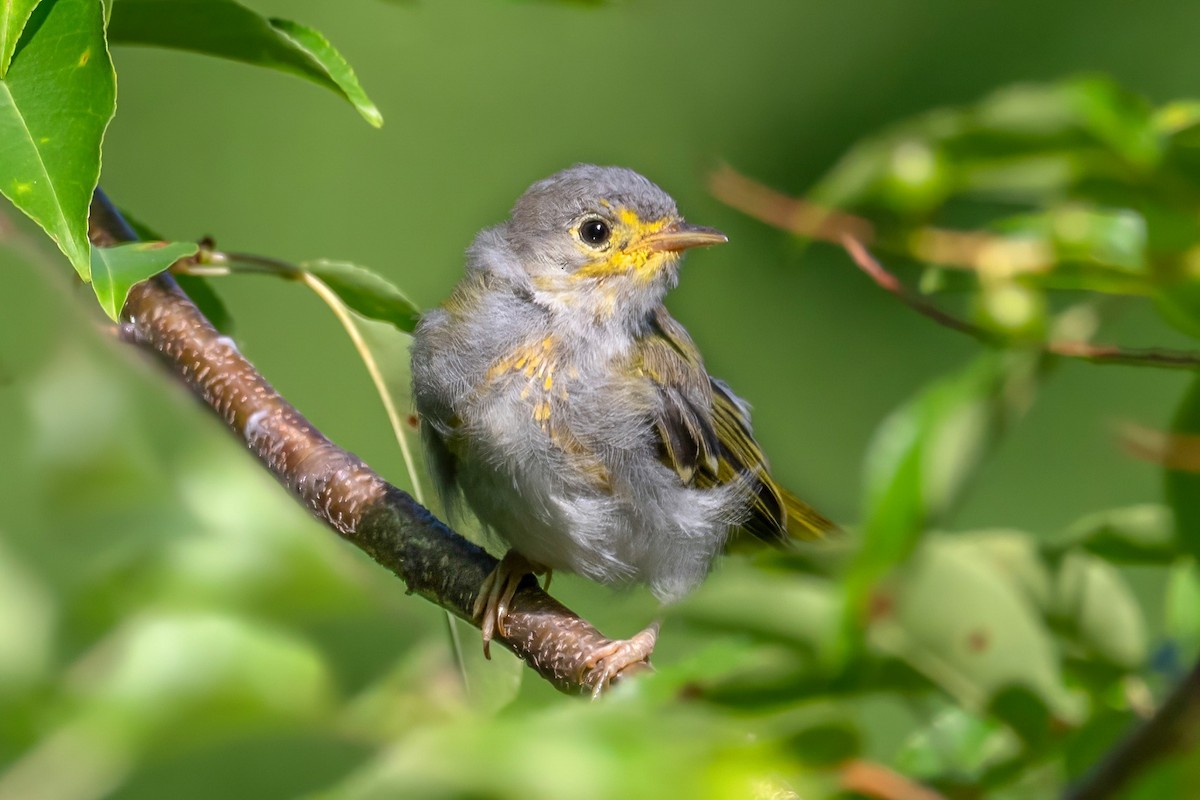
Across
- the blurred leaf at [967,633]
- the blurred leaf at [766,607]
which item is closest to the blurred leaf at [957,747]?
the blurred leaf at [967,633]

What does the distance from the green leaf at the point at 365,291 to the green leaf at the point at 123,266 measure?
1.24 ft

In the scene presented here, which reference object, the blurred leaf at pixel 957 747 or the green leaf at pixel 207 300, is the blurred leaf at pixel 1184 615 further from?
the green leaf at pixel 207 300

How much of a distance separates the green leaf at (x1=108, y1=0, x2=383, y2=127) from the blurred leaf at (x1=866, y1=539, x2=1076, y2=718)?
0.78m

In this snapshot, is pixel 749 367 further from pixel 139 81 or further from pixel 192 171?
pixel 139 81

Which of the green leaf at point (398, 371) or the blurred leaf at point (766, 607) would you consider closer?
the blurred leaf at point (766, 607)

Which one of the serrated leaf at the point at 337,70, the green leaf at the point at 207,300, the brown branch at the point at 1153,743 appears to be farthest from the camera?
the green leaf at the point at 207,300

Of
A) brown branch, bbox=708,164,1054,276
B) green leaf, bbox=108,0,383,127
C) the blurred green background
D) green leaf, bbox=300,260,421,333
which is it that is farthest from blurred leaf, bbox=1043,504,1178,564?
the blurred green background

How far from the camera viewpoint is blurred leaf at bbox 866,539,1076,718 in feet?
2.52

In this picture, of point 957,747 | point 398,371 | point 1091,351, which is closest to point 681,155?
point 398,371

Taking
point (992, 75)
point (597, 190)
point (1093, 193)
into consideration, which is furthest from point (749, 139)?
point (1093, 193)

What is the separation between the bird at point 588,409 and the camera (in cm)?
178

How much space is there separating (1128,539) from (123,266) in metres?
0.87

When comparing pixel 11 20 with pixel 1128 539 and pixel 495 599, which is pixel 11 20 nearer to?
pixel 495 599

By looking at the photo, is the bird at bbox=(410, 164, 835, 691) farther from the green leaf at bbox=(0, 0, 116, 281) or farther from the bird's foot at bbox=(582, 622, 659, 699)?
the green leaf at bbox=(0, 0, 116, 281)
